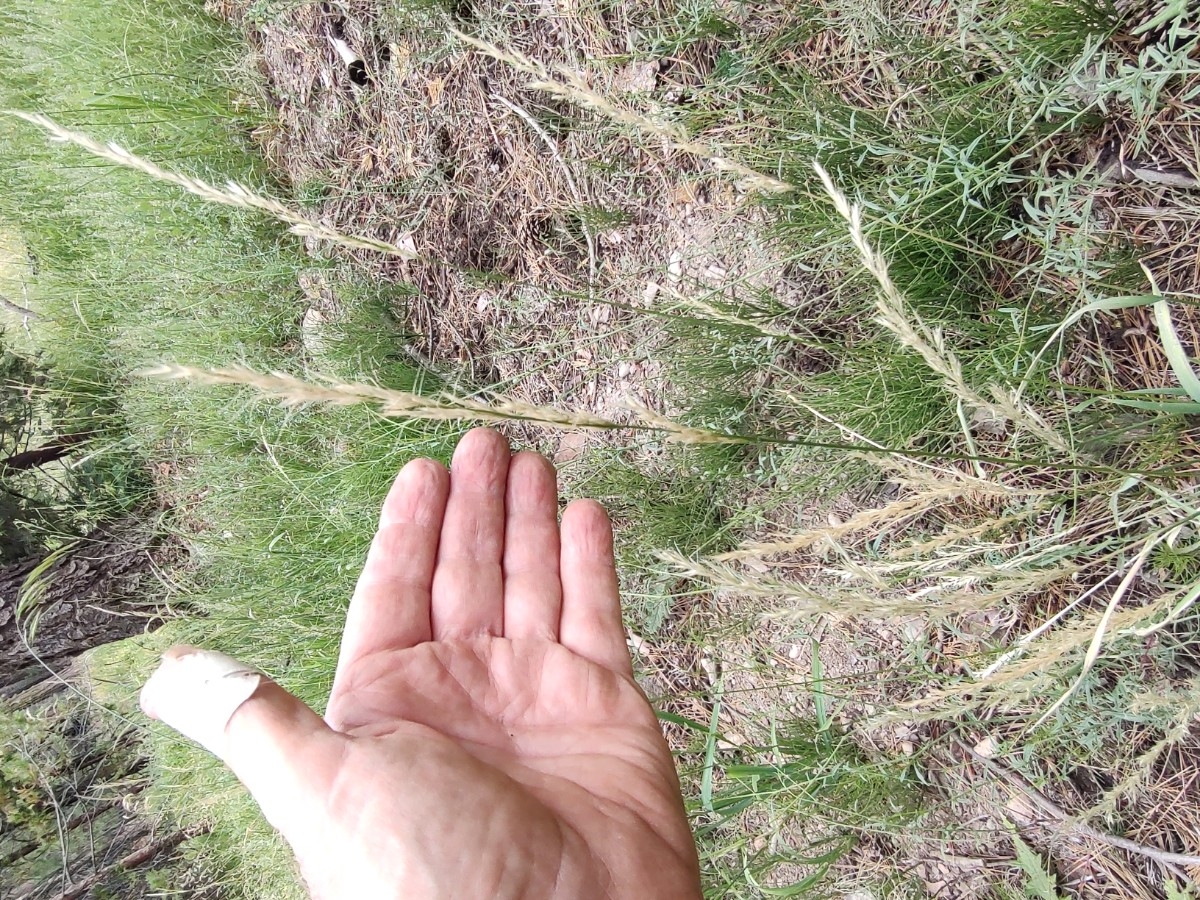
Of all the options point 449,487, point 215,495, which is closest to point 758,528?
point 449,487

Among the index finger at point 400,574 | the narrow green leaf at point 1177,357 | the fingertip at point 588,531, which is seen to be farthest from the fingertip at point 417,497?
the narrow green leaf at point 1177,357

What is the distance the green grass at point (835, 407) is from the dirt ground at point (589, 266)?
0.17 feet

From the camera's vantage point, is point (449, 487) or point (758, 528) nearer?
point (449, 487)

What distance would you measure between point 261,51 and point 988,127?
308cm

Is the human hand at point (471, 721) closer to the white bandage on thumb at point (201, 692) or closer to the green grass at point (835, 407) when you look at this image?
the white bandage on thumb at point (201, 692)

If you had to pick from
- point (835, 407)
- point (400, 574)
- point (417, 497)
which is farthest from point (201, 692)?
point (835, 407)

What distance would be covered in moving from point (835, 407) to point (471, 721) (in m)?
1.15

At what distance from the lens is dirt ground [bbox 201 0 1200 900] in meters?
1.86

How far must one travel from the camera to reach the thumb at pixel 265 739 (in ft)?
4.18

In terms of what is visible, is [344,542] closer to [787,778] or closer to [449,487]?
[449,487]

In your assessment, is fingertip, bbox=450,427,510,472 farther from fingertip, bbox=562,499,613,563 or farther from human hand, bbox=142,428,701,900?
fingertip, bbox=562,499,613,563

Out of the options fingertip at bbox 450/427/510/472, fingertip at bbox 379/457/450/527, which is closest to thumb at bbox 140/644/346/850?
fingertip at bbox 379/457/450/527

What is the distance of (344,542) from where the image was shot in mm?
2793

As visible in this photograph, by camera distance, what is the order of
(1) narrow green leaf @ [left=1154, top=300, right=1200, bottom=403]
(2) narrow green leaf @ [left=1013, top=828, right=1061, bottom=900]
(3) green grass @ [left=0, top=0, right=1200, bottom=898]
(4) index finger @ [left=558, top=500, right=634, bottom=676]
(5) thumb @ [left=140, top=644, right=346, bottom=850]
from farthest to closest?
(4) index finger @ [left=558, top=500, right=634, bottom=676] < (2) narrow green leaf @ [left=1013, top=828, right=1061, bottom=900] < (3) green grass @ [left=0, top=0, right=1200, bottom=898] < (5) thumb @ [left=140, top=644, right=346, bottom=850] < (1) narrow green leaf @ [left=1154, top=300, right=1200, bottom=403]
